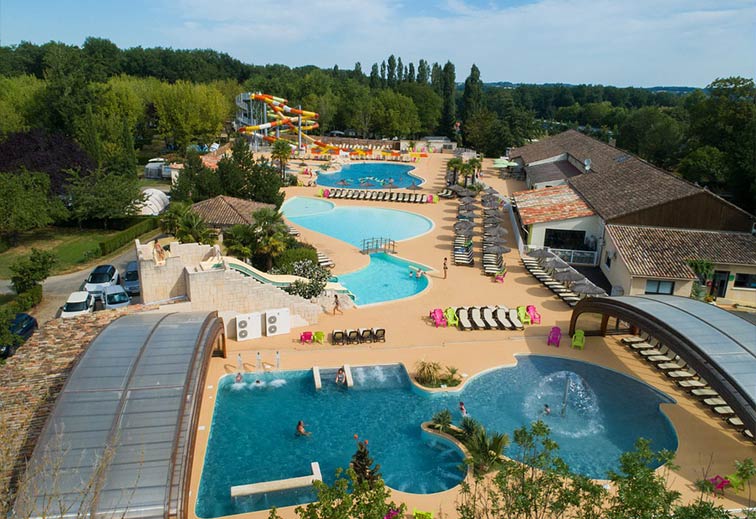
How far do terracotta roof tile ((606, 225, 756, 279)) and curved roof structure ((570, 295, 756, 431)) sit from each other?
21.8 feet

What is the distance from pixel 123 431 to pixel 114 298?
50.7ft

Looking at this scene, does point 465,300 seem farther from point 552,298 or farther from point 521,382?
point 521,382

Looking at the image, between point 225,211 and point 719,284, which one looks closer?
point 719,284

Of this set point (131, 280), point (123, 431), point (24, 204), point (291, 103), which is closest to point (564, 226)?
point (131, 280)

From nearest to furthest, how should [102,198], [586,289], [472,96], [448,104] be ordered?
[586,289], [102,198], [472,96], [448,104]

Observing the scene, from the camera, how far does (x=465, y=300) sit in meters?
29.6

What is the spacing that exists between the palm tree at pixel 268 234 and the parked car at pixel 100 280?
25.6 ft

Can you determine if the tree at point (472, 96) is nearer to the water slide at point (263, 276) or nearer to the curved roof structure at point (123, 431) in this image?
the water slide at point (263, 276)

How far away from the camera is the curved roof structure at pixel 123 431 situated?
439 inches

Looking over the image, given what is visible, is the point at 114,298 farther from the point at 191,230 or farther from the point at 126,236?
the point at 126,236

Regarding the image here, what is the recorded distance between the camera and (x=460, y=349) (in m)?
24.3

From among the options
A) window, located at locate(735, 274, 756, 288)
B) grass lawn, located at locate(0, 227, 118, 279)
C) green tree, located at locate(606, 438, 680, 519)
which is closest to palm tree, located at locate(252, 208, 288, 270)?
grass lawn, located at locate(0, 227, 118, 279)

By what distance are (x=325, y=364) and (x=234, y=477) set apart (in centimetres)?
711

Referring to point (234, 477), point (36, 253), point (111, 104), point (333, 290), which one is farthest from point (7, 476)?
point (111, 104)
